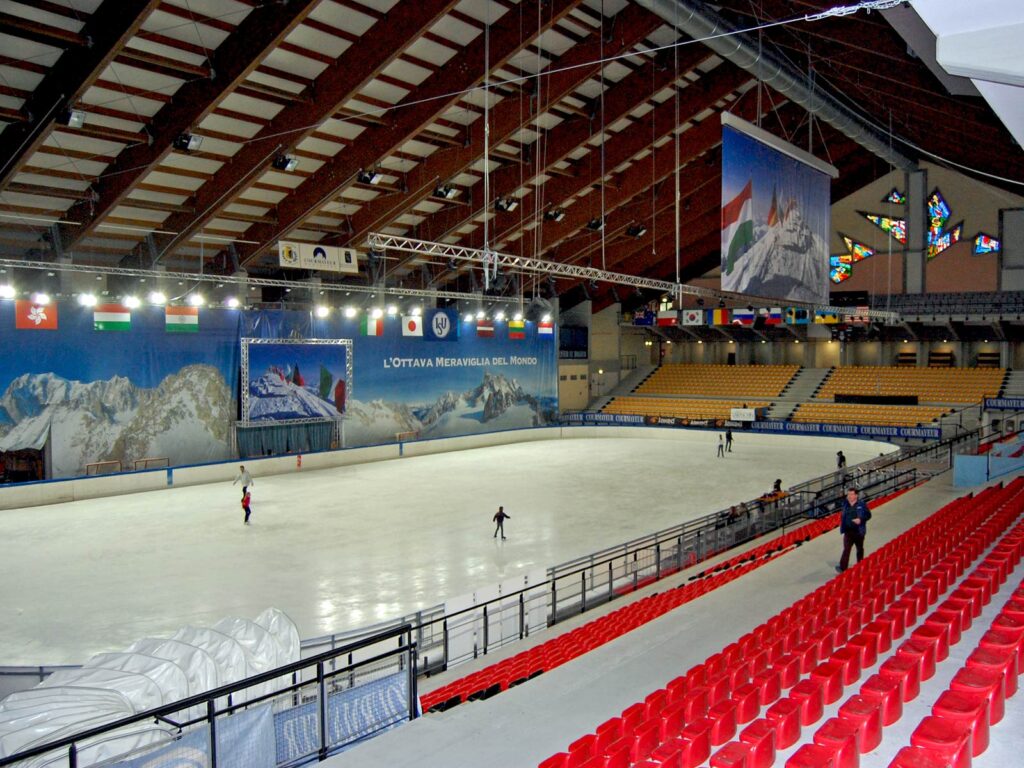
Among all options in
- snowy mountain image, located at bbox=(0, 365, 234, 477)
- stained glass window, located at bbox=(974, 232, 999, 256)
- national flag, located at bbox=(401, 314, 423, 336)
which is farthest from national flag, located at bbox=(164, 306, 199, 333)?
stained glass window, located at bbox=(974, 232, 999, 256)

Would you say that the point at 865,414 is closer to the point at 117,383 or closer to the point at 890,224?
the point at 890,224

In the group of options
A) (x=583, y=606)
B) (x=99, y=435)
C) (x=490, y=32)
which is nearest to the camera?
(x=583, y=606)

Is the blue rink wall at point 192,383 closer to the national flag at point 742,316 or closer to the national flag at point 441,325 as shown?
the national flag at point 441,325

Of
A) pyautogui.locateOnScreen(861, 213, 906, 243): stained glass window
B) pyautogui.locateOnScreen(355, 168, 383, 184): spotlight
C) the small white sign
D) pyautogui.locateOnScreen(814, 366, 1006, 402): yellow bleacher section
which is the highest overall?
pyautogui.locateOnScreen(861, 213, 906, 243): stained glass window

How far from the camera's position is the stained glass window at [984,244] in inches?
1379

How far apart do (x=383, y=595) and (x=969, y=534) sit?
939cm

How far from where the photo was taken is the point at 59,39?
1395cm

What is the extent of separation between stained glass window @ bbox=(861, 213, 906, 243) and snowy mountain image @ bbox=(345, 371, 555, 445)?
19.8m

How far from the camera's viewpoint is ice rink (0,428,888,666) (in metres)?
12.1

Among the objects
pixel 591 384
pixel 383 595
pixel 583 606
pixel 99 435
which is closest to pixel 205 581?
pixel 383 595

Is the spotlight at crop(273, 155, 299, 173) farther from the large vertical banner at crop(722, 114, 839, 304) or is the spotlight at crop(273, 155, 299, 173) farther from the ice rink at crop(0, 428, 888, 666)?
the large vertical banner at crop(722, 114, 839, 304)

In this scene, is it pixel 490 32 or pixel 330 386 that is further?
pixel 330 386

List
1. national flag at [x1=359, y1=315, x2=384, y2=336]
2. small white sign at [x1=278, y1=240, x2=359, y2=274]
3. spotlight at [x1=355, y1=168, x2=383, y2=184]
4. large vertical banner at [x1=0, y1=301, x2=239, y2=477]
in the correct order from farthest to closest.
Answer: national flag at [x1=359, y1=315, x2=384, y2=336], small white sign at [x1=278, y1=240, x2=359, y2=274], large vertical banner at [x1=0, y1=301, x2=239, y2=477], spotlight at [x1=355, y1=168, x2=383, y2=184]

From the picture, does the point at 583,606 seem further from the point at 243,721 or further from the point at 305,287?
the point at 305,287
